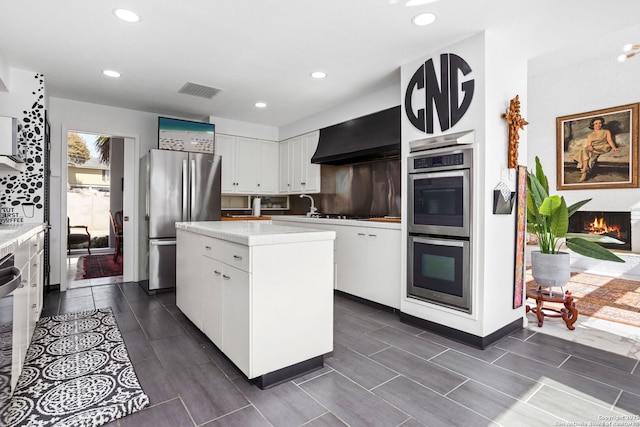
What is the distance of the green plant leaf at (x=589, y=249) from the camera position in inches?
113

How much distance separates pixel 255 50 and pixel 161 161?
82.8 inches

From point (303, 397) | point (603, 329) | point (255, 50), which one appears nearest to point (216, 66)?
point (255, 50)

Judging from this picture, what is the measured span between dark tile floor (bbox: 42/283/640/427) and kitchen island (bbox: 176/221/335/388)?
15 cm

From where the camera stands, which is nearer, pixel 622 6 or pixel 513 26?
pixel 622 6

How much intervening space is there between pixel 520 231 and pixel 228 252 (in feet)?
8.19

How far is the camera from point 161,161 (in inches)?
172

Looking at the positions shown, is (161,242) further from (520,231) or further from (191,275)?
(520,231)

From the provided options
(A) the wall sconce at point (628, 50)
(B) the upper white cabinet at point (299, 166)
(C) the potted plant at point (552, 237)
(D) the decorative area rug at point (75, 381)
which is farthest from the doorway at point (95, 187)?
(A) the wall sconce at point (628, 50)

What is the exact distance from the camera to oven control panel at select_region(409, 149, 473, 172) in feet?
9.07

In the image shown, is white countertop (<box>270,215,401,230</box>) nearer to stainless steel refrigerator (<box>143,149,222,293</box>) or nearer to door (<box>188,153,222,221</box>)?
door (<box>188,153,222,221</box>)

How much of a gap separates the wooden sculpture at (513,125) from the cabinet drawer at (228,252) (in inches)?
89.7

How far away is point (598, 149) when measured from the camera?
5.41 meters

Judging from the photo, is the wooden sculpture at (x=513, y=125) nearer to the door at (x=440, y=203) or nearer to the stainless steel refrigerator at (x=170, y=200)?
the door at (x=440, y=203)

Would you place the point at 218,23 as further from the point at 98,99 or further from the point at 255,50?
the point at 98,99
